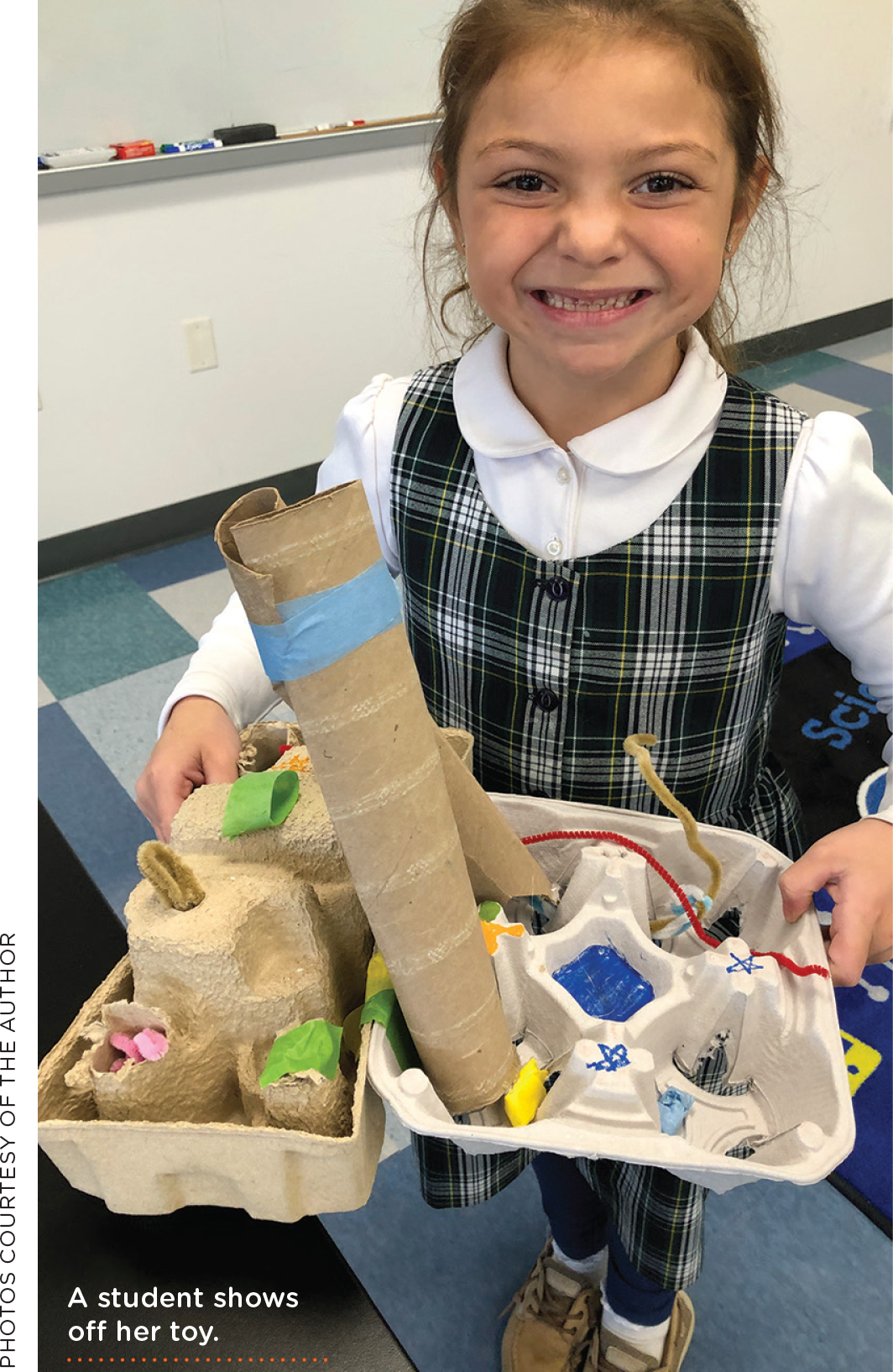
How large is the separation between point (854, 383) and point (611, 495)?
7.50 ft

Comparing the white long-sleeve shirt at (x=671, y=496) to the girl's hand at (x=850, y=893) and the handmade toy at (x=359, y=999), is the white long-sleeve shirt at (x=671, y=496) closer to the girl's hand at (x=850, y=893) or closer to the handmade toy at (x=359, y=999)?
the girl's hand at (x=850, y=893)

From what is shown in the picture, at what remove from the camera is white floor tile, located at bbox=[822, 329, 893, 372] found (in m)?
2.74

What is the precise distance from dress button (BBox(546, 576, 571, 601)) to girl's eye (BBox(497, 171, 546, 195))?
8.6 inches

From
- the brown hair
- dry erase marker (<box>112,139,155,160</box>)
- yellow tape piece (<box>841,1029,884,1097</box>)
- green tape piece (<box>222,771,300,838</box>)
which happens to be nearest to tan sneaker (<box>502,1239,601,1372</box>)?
yellow tape piece (<box>841,1029,884,1097</box>)

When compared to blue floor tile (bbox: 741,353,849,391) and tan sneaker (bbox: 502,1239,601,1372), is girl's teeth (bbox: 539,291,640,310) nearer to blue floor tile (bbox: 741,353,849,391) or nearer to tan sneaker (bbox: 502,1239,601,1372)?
tan sneaker (bbox: 502,1239,601,1372)

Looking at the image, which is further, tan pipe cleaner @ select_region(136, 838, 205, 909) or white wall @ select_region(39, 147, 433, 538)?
white wall @ select_region(39, 147, 433, 538)

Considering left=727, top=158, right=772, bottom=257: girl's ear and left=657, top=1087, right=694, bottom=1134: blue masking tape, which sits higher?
left=727, top=158, right=772, bottom=257: girl's ear

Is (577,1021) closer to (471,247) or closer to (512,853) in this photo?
(512,853)

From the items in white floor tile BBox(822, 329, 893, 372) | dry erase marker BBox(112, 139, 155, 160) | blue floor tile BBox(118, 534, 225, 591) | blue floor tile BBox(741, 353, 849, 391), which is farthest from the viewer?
white floor tile BBox(822, 329, 893, 372)

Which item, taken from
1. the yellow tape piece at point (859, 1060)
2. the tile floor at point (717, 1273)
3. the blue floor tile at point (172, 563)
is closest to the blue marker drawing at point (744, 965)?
the tile floor at point (717, 1273)

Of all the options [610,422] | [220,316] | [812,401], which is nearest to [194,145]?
[220,316]

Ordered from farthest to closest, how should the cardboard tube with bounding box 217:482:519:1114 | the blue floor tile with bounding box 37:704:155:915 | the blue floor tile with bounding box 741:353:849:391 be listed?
the blue floor tile with bounding box 741:353:849:391
the blue floor tile with bounding box 37:704:155:915
the cardboard tube with bounding box 217:482:519:1114

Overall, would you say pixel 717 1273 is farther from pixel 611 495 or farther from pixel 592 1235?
pixel 611 495

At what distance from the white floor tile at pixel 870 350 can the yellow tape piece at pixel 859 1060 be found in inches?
82.8
